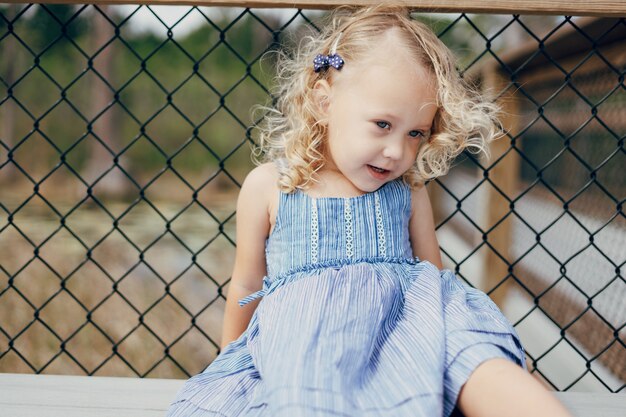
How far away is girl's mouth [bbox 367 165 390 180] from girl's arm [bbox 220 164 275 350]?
230 mm

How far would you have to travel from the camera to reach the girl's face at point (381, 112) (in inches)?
53.5

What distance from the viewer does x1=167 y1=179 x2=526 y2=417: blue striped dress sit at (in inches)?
43.8

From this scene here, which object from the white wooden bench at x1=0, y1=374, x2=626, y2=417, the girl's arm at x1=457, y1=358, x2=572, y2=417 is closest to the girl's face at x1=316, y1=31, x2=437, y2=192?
the girl's arm at x1=457, y1=358, x2=572, y2=417

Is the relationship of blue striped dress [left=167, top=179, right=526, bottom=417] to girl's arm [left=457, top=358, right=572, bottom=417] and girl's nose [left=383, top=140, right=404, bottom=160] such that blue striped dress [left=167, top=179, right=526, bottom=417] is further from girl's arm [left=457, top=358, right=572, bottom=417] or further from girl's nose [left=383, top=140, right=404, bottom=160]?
girl's nose [left=383, top=140, right=404, bottom=160]

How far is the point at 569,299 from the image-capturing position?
3.45 metres

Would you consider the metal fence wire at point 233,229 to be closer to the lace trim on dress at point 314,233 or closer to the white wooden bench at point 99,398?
the white wooden bench at point 99,398

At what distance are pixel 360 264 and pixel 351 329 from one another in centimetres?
21

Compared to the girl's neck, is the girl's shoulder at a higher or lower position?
higher

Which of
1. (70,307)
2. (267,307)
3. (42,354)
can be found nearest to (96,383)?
(267,307)

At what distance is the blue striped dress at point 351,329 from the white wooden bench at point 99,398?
21cm

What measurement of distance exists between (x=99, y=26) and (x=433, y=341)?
33.8 ft

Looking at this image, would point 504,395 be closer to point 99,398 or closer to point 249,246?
point 249,246

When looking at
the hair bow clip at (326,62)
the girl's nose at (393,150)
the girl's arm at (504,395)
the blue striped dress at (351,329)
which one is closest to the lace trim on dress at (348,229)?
the blue striped dress at (351,329)

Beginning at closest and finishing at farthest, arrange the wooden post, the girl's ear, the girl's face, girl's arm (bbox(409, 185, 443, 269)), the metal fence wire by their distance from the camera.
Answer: the girl's face < the girl's ear < girl's arm (bbox(409, 185, 443, 269)) < the metal fence wire < the wooden post
